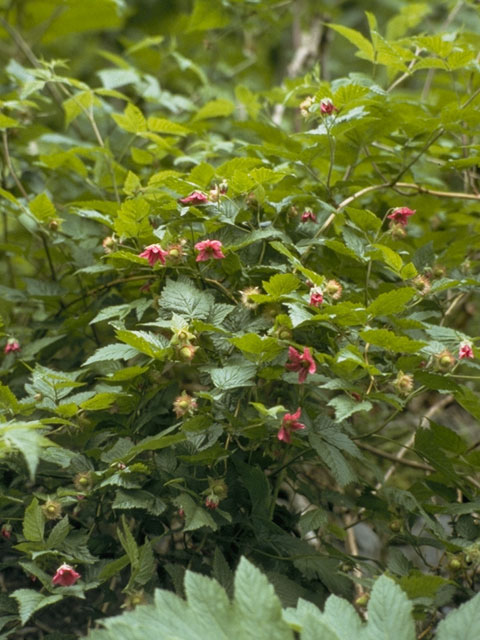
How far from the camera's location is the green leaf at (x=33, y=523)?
102 cm

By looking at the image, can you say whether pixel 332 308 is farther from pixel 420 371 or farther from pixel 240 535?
pixel 240 535

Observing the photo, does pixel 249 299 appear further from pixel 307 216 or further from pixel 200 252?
pixel 307 216

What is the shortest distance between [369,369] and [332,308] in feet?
0.32

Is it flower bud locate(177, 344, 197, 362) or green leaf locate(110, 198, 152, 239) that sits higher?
green leaf locate(110, 198, 152, 239)

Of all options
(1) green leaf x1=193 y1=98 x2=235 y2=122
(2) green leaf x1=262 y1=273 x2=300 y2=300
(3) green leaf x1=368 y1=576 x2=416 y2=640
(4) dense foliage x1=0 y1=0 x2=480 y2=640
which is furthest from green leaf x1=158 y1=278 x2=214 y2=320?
(1) green leaf x1=193 y1=98 x2=235 y2=122

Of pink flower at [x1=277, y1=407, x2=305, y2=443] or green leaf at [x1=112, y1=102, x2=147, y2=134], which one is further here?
green leaf at [x1=112, y1=102, x2=147, y2=134]

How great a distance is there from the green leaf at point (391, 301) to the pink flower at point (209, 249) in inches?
9.7

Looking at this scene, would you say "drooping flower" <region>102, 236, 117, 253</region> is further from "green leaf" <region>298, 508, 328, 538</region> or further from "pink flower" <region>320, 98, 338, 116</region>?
"green leaf" <region>298, 508, 328, 538</region>

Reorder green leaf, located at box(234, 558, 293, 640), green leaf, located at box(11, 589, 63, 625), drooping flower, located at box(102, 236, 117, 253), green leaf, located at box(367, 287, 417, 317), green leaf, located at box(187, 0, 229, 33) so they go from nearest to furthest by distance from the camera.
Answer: green leaf, located at box(234, 558, 293, 640) → green leaf, located at box(11, 589, 63, 625) → green leaf, located at box(367, 287, 417, 317) → drooping flower, located at box(102, 236, 117, 253) → green leaf, located at box(187, 0, 229, 33)

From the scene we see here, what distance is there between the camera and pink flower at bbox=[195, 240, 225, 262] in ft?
3.74

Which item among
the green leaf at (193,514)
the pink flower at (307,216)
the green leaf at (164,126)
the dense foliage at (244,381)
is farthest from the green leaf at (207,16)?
the green leaf at (193,514)

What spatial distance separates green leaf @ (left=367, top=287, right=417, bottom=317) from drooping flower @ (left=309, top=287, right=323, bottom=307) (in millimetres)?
69

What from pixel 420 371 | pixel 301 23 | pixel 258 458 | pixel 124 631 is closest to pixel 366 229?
pixel 420 371

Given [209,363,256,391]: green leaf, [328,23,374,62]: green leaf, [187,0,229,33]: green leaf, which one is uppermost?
[328,23,374,62]: green leaf
